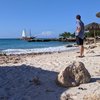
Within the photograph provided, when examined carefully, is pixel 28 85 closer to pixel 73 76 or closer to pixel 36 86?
pixel 36 86

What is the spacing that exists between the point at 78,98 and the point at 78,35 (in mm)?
6174

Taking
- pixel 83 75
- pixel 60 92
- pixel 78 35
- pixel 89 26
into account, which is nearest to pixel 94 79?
pixel 83 75

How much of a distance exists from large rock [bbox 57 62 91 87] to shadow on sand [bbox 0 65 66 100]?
195 millimetres

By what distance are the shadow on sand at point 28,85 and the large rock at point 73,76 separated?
195mm

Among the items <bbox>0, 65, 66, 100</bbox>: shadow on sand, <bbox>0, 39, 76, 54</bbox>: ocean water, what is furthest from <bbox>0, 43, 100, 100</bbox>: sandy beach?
<bbox>0, 39, 76, 54</bbox>: ocean water

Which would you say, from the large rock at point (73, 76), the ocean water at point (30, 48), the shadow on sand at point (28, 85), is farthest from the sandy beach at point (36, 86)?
the ocean water at point (30, 48)

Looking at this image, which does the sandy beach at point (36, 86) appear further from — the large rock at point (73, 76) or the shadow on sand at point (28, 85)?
the large rock at point (73, 76)

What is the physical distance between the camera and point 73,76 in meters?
7.56

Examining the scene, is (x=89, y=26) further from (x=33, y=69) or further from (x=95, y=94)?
(x=95, y=94)

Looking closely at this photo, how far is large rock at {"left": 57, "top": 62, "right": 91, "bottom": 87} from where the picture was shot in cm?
743

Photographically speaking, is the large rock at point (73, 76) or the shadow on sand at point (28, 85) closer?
the shadow on sand at point (28, 85)

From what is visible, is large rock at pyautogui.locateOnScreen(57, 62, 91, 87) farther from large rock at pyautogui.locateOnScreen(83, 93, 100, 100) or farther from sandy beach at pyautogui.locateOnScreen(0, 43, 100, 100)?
large rock at pyautogui.locateOnScreen(83, 93, 100, 100)

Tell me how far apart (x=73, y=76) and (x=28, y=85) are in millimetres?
1021

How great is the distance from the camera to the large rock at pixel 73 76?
7.43 m
